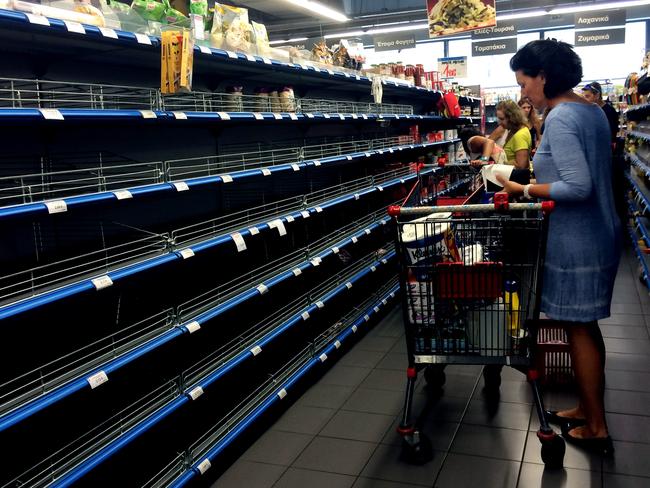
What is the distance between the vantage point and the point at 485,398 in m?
3.80

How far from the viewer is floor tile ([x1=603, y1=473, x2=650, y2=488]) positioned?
2793 mm

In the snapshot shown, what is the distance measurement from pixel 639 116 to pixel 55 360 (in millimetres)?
8388

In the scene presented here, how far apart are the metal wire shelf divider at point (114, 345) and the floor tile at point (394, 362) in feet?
3.22

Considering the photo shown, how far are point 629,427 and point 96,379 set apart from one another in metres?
2.63

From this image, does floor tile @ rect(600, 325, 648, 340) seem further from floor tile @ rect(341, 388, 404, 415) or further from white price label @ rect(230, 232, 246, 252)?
white price label @ rect(230, 232, 246, 252)

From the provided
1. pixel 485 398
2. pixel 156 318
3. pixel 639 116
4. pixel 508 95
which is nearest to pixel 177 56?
pixel 156 318

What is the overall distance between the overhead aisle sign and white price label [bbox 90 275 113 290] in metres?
7.97

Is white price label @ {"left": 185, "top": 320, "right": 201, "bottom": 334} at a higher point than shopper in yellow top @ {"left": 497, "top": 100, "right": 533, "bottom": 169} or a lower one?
lower

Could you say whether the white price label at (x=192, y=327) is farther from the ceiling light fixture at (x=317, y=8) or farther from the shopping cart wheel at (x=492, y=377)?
the ceiling light fixture at (x=317, y=8)

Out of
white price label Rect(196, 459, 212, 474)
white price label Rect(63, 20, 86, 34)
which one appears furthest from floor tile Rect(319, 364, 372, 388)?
white price label Rect(63, 20, 86, 34)

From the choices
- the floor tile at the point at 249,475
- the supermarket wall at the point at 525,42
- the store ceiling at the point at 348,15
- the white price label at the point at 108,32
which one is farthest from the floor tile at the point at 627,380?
the supermarket wall at the point at 525,42

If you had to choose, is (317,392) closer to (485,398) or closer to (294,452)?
(294,452)

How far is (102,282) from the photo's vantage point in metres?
2.48

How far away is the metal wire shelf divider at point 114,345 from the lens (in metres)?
2.37
